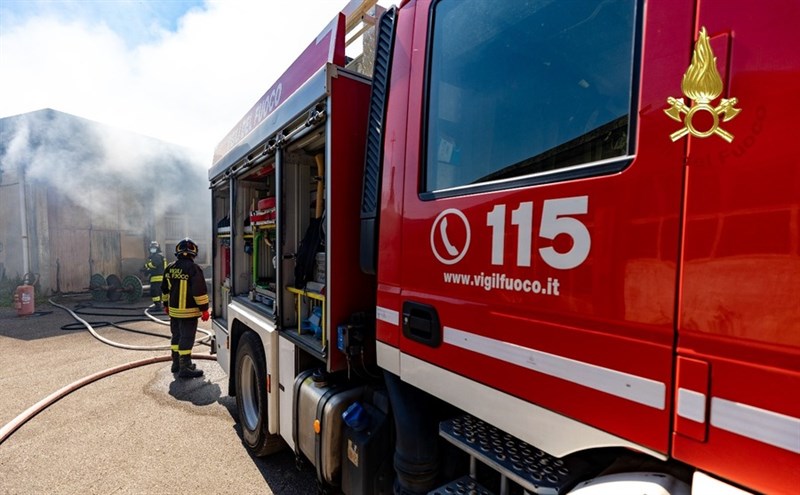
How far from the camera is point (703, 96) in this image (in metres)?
0.81

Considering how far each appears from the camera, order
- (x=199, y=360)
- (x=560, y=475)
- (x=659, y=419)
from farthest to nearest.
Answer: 1. (x=199, y=360)
2. (x=560, y=475)
3. (x=659, y=419)

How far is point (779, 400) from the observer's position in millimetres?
711

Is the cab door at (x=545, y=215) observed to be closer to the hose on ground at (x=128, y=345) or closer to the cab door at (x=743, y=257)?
the cab door at (x=743, y=257)

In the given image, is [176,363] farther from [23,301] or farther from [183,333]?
[23,301]

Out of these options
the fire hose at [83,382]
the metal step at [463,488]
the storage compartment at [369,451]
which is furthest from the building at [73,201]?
the metal step at [463,488]

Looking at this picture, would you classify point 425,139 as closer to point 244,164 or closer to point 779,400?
point 779,400

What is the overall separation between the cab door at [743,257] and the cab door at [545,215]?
0.05m

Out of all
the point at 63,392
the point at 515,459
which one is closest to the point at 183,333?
the point at 63,392

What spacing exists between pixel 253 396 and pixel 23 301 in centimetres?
1016

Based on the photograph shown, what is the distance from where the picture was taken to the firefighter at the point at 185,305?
5.15 m

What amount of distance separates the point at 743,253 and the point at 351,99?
72.3 inches

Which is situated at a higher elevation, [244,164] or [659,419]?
[244,164]

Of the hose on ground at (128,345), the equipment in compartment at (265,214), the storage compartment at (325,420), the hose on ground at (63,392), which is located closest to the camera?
the storage compartment at (325,420)

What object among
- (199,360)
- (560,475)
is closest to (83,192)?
(199,360)
